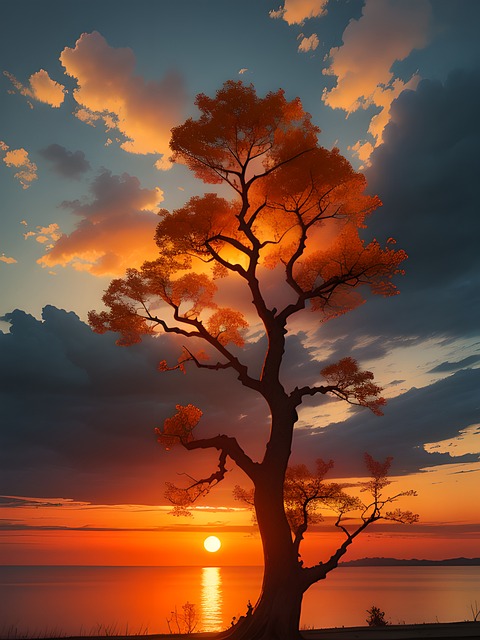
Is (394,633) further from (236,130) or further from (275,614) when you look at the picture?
(236,130)

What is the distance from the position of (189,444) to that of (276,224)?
232 inches

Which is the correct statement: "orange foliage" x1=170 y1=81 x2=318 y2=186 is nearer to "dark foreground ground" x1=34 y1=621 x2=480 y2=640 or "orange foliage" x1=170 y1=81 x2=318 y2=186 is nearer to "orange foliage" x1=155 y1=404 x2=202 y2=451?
"orange foliage" x1=155 y1=404 x2=202 y2=451

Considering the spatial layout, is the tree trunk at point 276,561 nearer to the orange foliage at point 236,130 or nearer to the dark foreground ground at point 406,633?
the dark foreground ground at point 406,633

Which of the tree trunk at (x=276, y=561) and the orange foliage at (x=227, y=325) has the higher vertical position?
the orange foliage at (x=227, y=325)

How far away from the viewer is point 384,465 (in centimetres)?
1468

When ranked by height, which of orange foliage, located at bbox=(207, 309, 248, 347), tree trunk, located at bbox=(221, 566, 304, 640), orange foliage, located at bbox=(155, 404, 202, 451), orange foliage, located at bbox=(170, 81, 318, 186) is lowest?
tree trunk, located at bbox=(221, 566, 304, 640)

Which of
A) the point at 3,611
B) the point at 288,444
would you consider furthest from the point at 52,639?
the point at 3,611

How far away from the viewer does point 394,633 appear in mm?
13078

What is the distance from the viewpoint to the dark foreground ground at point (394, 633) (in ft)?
39.5

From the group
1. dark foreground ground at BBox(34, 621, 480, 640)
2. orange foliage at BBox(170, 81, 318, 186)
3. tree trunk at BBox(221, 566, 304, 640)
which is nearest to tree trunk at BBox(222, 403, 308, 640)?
tree trunk at BBox(221, 566, 304, 640)

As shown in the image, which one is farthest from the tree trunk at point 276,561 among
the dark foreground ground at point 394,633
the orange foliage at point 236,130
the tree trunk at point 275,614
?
the orange foliage at point 236,130

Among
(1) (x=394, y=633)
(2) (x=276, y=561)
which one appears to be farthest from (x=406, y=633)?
(2) (x=276, y=561)

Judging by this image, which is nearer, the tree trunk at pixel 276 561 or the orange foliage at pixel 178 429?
the tree trunk at pixel 276 561

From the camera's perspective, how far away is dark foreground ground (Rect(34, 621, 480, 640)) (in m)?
12.0
